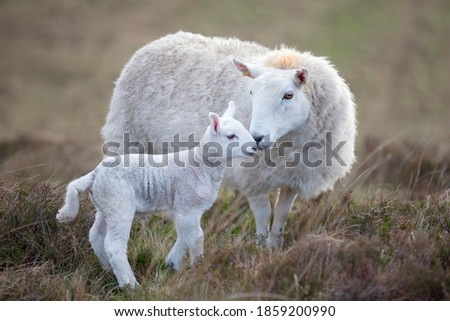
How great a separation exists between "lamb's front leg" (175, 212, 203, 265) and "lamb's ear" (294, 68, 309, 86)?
5.48 feet

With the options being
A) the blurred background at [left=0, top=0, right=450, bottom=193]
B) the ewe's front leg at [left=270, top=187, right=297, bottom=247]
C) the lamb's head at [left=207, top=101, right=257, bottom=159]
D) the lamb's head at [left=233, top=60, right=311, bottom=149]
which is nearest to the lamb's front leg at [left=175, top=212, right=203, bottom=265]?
the lamb's head at [left=207, top=101, right=257, bottom=159]

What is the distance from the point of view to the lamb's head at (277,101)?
602 cm

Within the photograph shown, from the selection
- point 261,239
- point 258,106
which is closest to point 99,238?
point 261,239

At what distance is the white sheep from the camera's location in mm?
6258

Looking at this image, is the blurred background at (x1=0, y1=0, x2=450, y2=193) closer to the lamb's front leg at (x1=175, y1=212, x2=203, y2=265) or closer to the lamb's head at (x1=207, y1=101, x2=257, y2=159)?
the lamb's head at (x1=207, y1=101, x2=257, y2=159)

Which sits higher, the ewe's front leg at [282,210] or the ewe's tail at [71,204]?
the ewe's tail at [71,204]

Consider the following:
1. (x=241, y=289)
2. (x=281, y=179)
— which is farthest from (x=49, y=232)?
(x=281, y=179)

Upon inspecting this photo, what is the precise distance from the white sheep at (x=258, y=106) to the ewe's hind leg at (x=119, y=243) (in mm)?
1372

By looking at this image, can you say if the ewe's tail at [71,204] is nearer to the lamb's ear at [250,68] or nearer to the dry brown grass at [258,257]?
the dry brown grass at [258,257]

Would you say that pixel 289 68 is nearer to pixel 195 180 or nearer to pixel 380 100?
pixel 195 180

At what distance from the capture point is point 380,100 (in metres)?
21.3

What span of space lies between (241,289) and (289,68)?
8.62 feet

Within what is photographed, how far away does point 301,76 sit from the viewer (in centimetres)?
623

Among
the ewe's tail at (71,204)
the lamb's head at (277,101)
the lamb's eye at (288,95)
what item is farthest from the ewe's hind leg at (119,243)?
the lamb's eye at (288,95)
